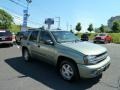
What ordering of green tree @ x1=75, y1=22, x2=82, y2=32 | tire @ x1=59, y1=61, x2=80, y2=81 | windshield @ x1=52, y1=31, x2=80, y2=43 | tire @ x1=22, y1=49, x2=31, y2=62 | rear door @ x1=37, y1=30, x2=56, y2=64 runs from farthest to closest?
green tree @ x1=75, y1=22, x2=82, y2=32
tire @ x1=22, y1=49, x2=31, y2=62
windshield @ x1=52, y1=31, x2=80, y2=43
rear door @ x1=37, y1=30, x2=56, y2=64
tire @ x1=59, y1=61, x2=80, y2=81

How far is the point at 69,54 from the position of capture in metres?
7.04

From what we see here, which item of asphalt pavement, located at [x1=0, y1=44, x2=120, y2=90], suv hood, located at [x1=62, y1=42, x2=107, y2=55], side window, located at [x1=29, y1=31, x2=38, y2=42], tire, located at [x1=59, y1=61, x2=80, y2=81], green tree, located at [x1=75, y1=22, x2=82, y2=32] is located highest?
green tree, located at [x1=75, y1=22, x2=82, y2=32]

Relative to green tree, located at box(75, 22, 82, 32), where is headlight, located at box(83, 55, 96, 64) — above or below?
below

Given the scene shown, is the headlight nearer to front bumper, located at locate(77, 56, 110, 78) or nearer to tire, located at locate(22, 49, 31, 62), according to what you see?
front bumper, located at locate(77, 56, 110, 78)

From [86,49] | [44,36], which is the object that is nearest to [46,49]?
[44,36]

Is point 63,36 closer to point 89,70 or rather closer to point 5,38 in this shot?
point 89,70

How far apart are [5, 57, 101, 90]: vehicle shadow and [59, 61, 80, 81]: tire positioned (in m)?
0.18

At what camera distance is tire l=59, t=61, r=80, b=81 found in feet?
22.7

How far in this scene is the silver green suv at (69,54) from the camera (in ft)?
21.8

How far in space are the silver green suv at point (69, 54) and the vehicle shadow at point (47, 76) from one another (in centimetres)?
29

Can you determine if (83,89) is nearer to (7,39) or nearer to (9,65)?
(9,65)

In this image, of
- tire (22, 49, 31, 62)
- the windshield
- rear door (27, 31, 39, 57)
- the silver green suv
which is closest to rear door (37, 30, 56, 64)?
the silver green suv

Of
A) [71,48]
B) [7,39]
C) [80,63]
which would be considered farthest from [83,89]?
[7,39]

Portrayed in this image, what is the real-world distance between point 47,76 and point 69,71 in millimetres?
1133
